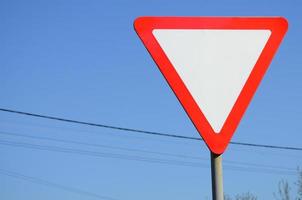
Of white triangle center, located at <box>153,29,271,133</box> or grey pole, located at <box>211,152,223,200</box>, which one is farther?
white triangle center, located at <box>153,29,271,133</box>

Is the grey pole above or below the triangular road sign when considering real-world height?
below

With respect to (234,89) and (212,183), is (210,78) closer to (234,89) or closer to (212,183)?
(234,89)

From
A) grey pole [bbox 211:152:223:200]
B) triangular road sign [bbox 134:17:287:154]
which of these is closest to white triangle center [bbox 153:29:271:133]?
triangular road sign [bbox 134:17:287:154]

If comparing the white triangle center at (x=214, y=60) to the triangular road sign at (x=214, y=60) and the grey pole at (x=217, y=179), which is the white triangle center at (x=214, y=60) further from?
the grey pole at (x=217, y=179)

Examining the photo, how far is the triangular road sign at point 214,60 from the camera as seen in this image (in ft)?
6.38

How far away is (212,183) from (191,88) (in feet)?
1.21

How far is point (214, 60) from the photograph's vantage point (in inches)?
→ 78.2

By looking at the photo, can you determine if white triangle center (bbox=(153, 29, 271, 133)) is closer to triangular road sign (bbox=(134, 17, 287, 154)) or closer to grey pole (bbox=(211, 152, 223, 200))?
triangular road sign (bbox=(134, 17, 287, 154))

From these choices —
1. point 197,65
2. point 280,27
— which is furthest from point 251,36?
point 197,65

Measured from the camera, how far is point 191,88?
197 cm

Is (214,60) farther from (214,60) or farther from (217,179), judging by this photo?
(217,179)

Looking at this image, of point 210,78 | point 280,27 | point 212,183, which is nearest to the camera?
point 212,183

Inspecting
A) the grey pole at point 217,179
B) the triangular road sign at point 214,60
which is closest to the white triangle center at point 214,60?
the triangular road sign at point 214,60

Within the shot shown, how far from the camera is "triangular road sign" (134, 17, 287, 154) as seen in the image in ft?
6.38
